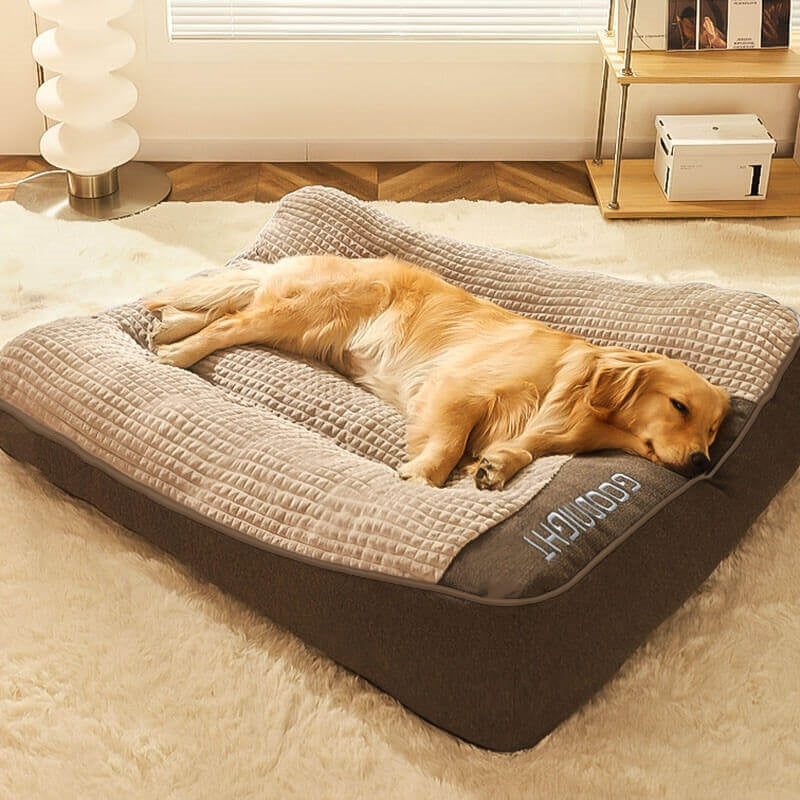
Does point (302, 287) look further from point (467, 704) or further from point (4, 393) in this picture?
point (467, 704)

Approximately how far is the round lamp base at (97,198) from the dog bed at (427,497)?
1107 mm

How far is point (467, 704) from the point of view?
5.43ft

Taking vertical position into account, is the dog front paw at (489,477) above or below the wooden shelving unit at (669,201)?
above

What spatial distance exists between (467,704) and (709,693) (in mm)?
420

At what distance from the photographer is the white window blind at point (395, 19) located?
3738 mm

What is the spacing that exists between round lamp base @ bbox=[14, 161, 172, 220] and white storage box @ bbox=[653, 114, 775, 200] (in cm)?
158

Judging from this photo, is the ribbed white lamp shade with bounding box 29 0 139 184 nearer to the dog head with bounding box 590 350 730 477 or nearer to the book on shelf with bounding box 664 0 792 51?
the book on shelf with bounding box 664 0 792 51

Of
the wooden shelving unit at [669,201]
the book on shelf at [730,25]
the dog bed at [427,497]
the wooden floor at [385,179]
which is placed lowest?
the wooden floor at [385,179]

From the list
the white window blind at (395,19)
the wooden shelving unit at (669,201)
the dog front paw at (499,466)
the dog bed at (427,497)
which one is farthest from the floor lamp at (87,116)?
the dog front paw at (499,466)

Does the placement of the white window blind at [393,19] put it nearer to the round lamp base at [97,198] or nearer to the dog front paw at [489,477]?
the round lamp base at [97,198]

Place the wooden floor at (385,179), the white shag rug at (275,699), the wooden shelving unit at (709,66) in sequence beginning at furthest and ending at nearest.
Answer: the wooden floor at (385,179) → the wooden shelving unit at (709,66) → the white shag rug at (275,699)

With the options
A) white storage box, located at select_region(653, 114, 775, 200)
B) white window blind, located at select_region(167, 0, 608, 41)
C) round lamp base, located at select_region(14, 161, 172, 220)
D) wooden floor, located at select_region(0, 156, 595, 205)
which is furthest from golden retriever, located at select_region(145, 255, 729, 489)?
white window blind, located at select_region(167, 0, 608, 41)

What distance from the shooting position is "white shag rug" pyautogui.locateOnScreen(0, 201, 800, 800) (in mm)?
1644

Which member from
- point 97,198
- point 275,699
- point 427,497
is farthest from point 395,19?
point 275,699
